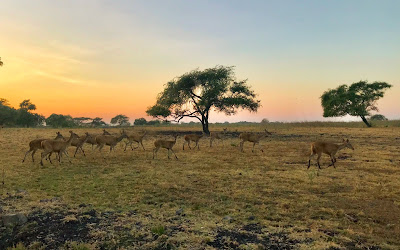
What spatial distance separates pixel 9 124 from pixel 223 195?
221ft

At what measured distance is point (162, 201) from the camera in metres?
7.88

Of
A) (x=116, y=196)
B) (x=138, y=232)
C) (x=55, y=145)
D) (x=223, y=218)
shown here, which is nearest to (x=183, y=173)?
(x=116, y=196)

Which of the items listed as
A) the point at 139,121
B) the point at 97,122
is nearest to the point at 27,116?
the point at 97,122

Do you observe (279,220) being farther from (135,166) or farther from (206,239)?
(135,166)

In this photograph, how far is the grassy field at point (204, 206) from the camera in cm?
541

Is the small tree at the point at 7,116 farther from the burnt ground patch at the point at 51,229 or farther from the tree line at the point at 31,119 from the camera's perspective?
the burnt ground patch at the point at 51,229

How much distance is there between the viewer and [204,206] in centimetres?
743

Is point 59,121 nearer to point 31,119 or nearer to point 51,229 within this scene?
point 31,119

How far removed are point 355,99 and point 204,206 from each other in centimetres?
5524

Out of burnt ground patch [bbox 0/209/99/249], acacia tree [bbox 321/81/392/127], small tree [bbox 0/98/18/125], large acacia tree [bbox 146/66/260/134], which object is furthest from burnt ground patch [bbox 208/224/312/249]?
small tree [bbox 0/98/18/125]

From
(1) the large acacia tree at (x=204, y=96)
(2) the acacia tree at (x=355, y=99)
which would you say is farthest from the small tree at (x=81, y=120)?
(2) the acacia tree at (x=355, y=99)

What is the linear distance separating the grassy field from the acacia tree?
44.5m

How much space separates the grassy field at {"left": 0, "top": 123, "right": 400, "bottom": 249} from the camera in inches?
213

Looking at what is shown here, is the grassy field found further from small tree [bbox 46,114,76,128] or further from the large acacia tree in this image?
small tree [bbox 46,114,76,128]
